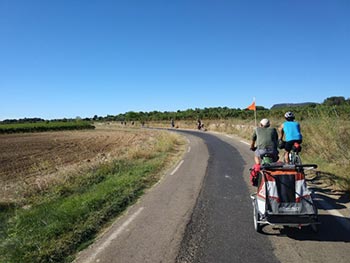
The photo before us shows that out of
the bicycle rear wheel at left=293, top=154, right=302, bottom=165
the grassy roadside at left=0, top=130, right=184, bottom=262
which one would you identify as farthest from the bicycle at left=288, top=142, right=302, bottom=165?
the grassy roadside at left=0, top=130, right=184, bottom=262

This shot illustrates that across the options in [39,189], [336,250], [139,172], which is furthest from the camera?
[139,172]

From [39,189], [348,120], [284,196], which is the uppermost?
[348,120]

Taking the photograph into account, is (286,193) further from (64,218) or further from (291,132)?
(64,218)

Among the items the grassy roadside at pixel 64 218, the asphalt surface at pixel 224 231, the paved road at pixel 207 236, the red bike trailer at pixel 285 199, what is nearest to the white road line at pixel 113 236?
the paved road at pixel 207 236

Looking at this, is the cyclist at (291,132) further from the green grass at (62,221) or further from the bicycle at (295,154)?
the green grass at (62,221)

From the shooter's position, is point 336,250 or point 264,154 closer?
point 336,250

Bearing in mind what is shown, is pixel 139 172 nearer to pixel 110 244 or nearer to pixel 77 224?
pixel 77 224

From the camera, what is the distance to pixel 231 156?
53.3ft

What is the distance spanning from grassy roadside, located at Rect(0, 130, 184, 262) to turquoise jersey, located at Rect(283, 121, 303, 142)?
433 centimetres

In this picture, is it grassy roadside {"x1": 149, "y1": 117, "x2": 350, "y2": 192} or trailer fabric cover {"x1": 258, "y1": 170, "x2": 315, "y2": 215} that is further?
grassy roadside {"x1": 149, "y1": 117, "x2": 350, "y2": 192}

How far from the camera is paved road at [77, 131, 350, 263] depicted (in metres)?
4.79

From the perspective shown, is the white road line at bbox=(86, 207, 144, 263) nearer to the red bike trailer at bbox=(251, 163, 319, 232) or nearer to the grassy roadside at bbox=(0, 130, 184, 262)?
the grassy roadside at bbox=(0, 130, 184, 262)

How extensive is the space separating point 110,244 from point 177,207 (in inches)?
92.7

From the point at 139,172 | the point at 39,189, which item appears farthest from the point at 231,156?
the point at 39,189
